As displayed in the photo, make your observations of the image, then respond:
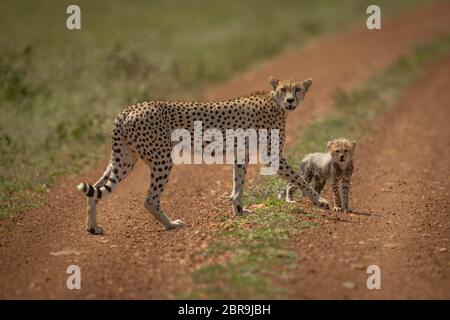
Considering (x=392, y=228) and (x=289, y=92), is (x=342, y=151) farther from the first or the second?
(x=392, y=228)

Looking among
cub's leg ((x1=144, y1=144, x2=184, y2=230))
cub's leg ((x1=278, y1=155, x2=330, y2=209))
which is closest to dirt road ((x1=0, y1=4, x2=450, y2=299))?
cub's leg ((x1=144, y1=144, x2=184, y2=230))

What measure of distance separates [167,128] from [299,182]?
5.20 feet

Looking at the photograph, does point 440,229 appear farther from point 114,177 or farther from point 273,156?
point 114,177

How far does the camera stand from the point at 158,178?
8.20m

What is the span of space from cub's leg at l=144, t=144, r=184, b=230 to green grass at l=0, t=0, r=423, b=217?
2040mm

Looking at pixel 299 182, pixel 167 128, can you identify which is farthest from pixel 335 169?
pixel 167 128

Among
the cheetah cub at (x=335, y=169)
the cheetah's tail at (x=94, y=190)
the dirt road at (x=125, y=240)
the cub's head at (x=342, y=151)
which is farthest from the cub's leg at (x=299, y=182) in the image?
the cheetah's tail at (x=94, y=190)

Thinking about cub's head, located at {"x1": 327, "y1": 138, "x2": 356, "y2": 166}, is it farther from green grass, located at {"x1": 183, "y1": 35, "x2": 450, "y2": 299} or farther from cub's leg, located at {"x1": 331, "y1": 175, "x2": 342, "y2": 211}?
green grass, located at {"x1": 183, "y1": 35, "x2": 450, "y2": 299}

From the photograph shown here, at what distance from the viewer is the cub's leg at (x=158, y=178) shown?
8156 mm

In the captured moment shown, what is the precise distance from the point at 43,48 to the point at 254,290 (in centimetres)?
1618

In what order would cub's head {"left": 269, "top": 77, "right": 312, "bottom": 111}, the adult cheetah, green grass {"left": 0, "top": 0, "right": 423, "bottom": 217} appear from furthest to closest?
green grass {"left": 0, "top": 0, "right": 423, "bottom": 217} → cub's head {"left": 269, "top": 77, "right": 312, "bottom": 111} → the adult cheetah

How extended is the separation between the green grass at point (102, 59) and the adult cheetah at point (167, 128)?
1.78 m

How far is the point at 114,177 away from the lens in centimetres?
824

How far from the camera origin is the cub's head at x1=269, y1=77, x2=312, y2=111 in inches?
335
